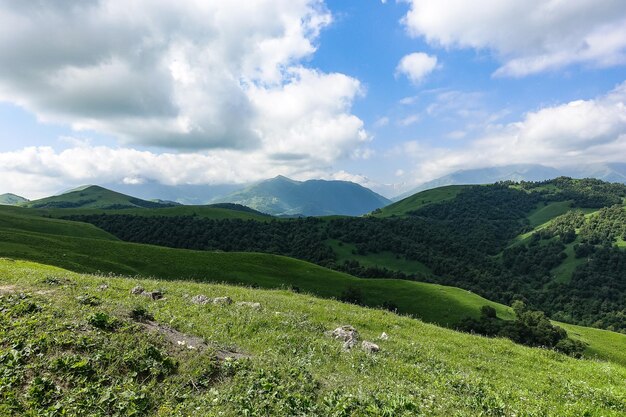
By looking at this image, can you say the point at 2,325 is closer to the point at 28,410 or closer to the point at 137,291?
the point at 28,410

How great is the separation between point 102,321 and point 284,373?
8.26m

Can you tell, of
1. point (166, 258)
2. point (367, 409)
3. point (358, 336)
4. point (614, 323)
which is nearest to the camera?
point (367, 409)

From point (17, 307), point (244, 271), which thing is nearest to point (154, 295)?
point (17, 307)

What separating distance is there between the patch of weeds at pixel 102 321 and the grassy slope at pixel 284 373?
30cm

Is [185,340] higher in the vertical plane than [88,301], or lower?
lower

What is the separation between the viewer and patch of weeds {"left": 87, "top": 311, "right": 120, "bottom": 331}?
14697mm

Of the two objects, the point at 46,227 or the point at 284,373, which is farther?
the point at 46,227

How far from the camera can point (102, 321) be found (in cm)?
1483

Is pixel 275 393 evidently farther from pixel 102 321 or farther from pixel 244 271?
pixel 244 271

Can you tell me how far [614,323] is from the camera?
17188cm

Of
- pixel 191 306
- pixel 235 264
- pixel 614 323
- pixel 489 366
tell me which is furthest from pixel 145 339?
pixel 614 323

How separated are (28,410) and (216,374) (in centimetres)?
571

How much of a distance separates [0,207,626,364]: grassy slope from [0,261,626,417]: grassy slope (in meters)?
67.0

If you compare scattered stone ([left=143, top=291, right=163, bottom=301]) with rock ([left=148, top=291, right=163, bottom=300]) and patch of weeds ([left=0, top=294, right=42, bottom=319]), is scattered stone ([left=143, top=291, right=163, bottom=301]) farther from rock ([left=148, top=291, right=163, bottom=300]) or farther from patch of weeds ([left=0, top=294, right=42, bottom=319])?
patch of weeds ([left=0, top=294, right=42, bottom=319])
